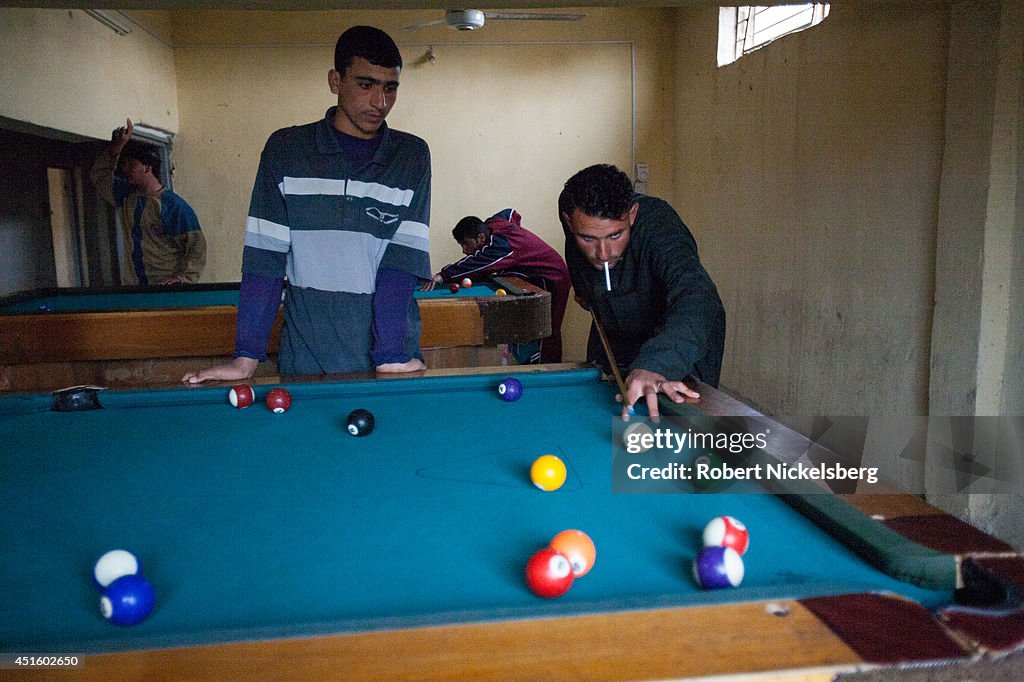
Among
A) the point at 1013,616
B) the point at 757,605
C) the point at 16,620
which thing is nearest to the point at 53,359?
Result: the point at 16,620

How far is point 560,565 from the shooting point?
91 cm

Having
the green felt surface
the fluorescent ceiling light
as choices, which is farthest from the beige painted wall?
the green felt surface

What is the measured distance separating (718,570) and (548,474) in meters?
0.42

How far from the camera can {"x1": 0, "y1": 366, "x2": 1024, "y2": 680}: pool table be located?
78 centimetres

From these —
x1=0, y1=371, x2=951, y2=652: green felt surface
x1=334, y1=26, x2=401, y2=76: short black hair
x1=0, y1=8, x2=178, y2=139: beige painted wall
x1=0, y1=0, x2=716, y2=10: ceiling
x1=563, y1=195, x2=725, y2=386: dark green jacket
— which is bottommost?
x1=0, y1=371, x2=951, y2=652: green felt surface

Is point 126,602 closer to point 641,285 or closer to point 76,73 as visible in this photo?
point 641,285

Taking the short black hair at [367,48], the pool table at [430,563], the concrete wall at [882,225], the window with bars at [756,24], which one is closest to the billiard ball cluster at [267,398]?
the pool table at [430,563]

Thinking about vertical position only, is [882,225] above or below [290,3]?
below

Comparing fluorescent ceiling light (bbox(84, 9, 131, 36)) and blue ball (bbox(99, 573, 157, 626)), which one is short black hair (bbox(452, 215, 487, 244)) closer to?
fluorescent ceiling light (bbox(84, 9, 131, 36))

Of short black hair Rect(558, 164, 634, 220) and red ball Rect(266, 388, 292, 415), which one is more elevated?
short black hair Rect(558, 164, 634, 220)

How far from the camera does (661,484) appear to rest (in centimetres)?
132

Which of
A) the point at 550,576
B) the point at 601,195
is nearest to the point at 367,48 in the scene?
the point at 601,195

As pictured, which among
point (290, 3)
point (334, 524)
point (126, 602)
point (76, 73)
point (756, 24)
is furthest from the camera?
point (756, 24)

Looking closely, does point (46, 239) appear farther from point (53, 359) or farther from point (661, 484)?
point (661, 484)
